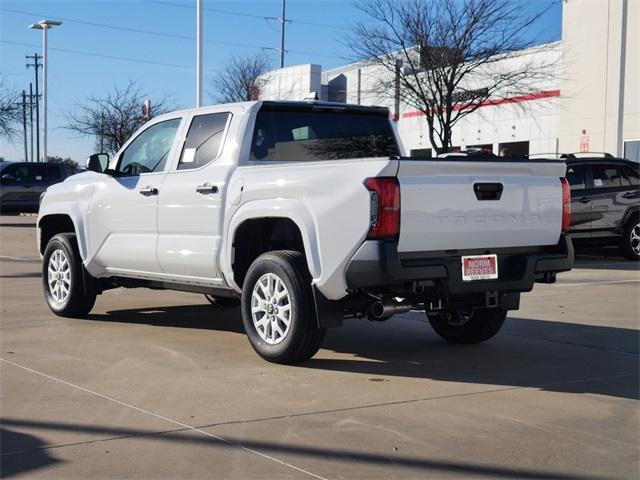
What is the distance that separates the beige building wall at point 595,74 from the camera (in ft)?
100

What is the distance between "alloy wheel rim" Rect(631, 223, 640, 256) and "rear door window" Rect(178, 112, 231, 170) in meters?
10.4

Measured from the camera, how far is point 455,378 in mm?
6414

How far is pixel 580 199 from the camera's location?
15.3 meters

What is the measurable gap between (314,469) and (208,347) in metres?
3.27

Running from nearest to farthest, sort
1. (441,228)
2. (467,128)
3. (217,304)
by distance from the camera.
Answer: (441,228), (217,304), (467,128)

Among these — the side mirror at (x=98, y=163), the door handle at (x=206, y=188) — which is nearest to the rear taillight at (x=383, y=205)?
the door handle at (x=206, y=188)

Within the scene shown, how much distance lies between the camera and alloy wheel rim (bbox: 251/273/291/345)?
6570 mm

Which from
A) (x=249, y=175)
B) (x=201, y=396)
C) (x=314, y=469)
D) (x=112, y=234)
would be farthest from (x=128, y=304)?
(x=314, y=469)

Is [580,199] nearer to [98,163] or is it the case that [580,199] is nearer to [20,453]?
[98,163]

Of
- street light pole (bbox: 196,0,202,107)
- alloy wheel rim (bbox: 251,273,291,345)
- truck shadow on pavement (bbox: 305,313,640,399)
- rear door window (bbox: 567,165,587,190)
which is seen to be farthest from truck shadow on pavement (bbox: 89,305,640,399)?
street light pole (bbox: 196,0,202,107)

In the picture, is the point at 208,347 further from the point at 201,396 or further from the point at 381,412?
the point at 381,412

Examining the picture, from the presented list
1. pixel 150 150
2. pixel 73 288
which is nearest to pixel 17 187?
pixel 73 288

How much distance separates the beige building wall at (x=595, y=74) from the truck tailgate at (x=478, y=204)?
2505 cm

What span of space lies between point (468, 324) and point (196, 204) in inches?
101
